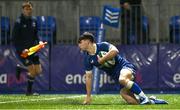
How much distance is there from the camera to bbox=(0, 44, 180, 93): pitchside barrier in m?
20.1

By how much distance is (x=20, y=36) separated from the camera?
18.2m

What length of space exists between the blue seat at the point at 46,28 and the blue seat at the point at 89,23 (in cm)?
94

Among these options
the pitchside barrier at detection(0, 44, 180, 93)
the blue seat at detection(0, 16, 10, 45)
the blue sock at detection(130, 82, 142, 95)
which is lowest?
the pitchside barrier at detection(0, 44, 180, 93)

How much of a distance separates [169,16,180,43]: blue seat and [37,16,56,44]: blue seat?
3703 mm

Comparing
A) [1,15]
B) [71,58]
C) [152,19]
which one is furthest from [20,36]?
[152,19]

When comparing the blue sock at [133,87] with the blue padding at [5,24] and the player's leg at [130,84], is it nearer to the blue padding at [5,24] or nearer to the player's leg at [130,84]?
the player's leg at [130,84]

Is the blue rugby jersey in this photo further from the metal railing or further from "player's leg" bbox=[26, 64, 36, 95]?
the metal railing

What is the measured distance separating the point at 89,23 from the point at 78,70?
10.5 feet

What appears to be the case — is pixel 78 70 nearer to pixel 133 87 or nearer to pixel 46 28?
pixel 46 28

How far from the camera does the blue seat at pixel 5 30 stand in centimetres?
2230

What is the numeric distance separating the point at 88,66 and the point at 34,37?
189 inches

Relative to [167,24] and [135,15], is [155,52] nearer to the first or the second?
[135,15]

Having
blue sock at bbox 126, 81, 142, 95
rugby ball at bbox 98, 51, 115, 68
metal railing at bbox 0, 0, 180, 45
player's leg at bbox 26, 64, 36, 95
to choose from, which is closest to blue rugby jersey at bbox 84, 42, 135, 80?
rugby ball at bbox 98, 51, 115, 68

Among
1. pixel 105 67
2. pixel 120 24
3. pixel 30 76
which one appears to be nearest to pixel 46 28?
pixel 120 24
